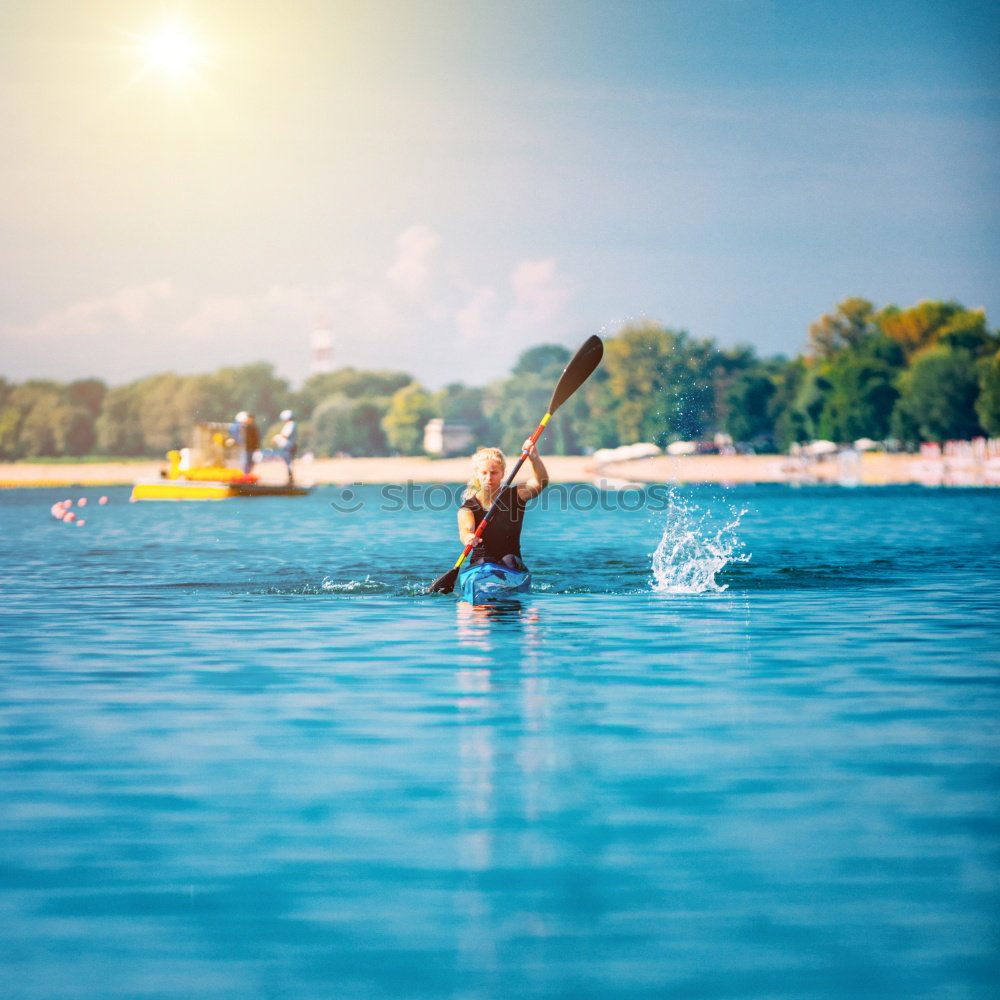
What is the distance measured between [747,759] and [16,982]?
4819 millimetres

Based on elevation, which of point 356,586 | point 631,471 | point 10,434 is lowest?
point 356,586

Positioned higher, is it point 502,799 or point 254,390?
point 254,390

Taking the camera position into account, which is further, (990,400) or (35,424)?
(35,424)

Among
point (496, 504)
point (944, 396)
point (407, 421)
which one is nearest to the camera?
point (496, 504)

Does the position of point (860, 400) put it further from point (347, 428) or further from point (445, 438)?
point (445, 438)

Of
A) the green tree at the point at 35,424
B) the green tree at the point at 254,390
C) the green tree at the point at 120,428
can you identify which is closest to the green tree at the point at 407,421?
the green tree at the point at 254,390

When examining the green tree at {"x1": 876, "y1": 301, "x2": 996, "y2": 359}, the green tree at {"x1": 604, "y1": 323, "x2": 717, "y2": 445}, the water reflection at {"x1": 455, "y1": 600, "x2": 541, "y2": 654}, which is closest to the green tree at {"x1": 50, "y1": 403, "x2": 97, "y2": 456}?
the green tree at {"x1": 604, "y1": 323, "x2": 717, "y2": 445}

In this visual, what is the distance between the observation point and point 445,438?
16525 cm

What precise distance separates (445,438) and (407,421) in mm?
4825

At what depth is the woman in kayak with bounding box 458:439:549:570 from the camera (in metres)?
16.4

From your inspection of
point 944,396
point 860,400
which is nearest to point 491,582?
point 944,396

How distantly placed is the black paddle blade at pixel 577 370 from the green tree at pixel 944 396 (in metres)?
86.6

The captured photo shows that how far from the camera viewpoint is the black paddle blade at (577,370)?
18688mm

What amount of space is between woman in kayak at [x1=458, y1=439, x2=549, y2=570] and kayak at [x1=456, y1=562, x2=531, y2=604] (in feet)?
0.32
